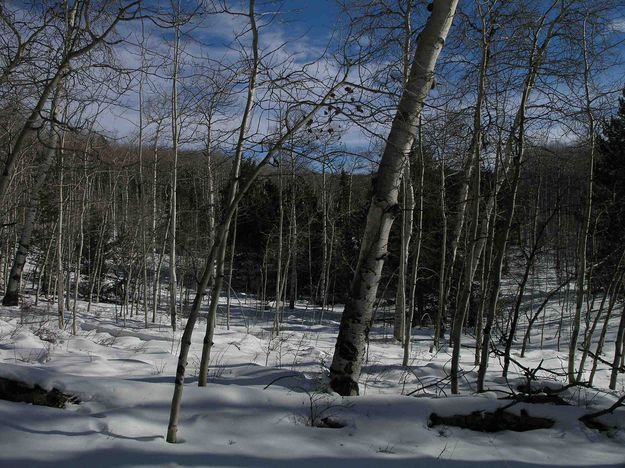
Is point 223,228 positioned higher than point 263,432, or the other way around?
point 223,228

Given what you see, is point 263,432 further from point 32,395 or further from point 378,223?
point 378,223

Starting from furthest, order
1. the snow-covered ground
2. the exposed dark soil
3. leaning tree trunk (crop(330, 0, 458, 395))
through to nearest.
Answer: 1. leaning tree trunk (crop(330, 0, 458, 395))
2. the exposed dark soil
3. the snow-covered ground

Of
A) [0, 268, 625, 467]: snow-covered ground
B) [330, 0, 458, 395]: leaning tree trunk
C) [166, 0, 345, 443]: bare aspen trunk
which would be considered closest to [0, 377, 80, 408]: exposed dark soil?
[0, 268, 625, 467]: snow-covered ground

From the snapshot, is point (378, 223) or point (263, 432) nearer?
point (263, 432)

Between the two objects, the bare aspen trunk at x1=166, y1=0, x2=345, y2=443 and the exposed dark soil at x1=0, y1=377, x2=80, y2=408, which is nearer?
the bare aspen trunk at x1=166, y1=0, x2=345, y2=443

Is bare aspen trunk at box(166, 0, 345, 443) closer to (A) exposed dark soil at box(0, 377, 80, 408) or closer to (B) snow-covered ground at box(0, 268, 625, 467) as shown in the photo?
(B) snow-covered ground at box(0, 268, 625, 467)

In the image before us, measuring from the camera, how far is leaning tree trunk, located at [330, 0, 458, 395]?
14.3 feet

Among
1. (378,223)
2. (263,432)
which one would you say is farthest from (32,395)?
(378,223)

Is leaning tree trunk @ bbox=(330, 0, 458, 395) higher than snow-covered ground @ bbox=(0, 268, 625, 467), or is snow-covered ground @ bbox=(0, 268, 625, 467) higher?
leaning tree trunk @ bbox=(330, 0, 458, 395)

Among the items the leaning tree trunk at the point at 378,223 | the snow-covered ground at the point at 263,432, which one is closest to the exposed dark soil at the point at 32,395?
the snow-covered ground at the point at 263,432

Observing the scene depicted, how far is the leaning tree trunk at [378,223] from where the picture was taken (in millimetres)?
4363

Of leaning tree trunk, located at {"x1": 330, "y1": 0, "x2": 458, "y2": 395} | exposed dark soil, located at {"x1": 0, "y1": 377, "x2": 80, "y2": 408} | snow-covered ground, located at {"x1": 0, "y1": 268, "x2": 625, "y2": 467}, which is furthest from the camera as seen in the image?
leaning tree trunk, located at {"x1": 330, "y1": 0, "x2": 458, "y2": 395}

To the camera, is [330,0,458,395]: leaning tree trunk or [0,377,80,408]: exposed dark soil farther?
[330,0,458,395]: leaning tree trunk

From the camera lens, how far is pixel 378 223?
174 inches
